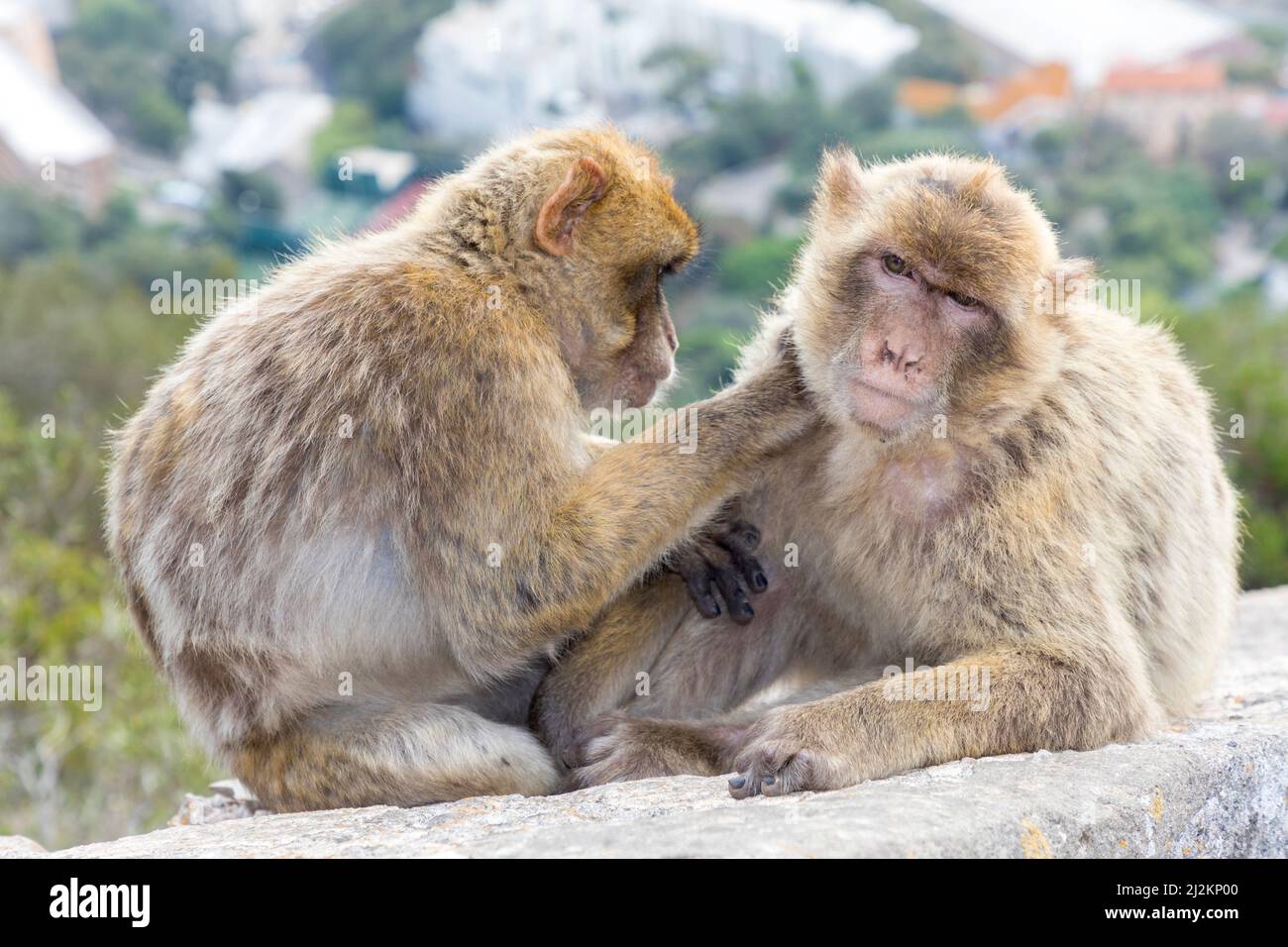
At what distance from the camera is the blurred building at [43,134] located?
3794 cm

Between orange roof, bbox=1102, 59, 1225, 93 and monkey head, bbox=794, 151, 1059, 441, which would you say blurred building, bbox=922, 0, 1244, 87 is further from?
monkey head, bbox=794, 151, 1059, 441

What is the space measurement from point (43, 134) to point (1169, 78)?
3476cm

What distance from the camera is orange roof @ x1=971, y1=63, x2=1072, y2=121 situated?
48.2 metres

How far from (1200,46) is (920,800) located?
55.4m

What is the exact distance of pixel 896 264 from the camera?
12.0 ft

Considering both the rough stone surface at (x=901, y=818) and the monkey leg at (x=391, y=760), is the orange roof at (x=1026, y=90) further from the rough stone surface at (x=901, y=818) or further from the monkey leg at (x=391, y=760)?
A: the monkey leg at (x=391, y=760)

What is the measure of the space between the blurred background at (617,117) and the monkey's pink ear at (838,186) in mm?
22208

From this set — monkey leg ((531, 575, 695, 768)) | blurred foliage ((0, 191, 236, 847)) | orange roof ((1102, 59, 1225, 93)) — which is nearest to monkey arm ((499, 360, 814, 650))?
monkey leg ((531, 575, 695, 768))

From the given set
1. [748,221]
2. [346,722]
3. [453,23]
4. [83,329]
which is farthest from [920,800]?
[453,23]

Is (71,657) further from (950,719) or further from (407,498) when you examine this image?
(950,719)

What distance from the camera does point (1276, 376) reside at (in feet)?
80.6

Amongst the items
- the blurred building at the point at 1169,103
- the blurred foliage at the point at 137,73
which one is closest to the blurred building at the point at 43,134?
the blurred foliage at the point at 137,73

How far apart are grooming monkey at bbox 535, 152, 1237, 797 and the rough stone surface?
0.18 meters

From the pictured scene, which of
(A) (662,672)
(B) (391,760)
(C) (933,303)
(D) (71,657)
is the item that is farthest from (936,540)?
(D) (71,657)
